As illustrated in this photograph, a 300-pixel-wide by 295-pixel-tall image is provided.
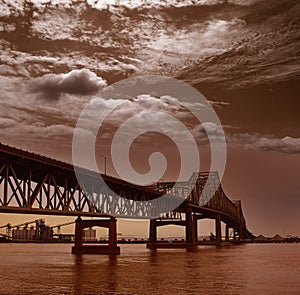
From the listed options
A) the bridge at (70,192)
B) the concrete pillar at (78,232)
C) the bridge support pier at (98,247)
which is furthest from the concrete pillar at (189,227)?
the concrete pillar at (78,232)

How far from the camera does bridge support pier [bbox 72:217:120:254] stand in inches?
3398

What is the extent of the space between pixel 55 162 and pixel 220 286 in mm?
28499

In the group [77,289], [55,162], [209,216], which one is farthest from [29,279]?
[209,216]

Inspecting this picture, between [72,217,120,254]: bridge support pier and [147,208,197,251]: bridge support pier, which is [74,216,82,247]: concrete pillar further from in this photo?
[147,208,197,251]: bridge support pier

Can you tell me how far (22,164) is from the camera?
2066 inches

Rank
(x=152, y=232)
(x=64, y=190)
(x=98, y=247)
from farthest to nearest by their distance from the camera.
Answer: (x=152, y=232)
(x=98, y=247)
(x=64, y=190)

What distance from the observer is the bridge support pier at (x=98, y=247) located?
3398 inches

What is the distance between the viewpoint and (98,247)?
9225 centimetres

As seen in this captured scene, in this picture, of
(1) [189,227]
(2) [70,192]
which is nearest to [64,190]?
(2) [70,192]

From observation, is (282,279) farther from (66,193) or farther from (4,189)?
(66,193)

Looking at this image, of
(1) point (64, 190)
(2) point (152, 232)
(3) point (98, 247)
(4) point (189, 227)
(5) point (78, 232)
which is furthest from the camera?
(2) point (152, 232)

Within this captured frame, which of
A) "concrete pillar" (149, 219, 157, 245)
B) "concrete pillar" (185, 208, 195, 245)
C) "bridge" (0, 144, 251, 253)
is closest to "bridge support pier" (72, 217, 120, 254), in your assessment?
"bridge" (0, 144, 251, 253)

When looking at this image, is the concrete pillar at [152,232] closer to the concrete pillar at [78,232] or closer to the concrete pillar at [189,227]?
the concrete pillar at [189,227]

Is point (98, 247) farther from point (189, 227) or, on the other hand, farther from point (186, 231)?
point (186, 231)
